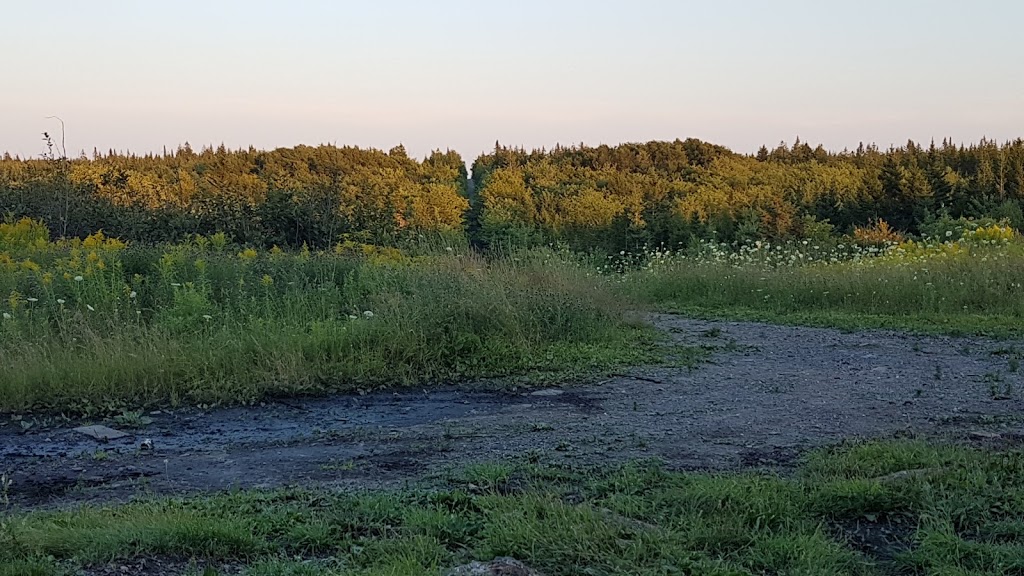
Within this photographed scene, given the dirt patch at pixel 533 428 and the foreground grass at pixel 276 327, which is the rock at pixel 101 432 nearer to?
the dirt patch at pixel 533 428

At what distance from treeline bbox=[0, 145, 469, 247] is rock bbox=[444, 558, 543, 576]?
9159mm

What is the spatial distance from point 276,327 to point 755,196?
3015cm

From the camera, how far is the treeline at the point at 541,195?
790 inches

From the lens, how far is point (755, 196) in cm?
3450

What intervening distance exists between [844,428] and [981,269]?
883 cm

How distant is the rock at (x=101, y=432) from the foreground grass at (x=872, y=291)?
8.14 metres

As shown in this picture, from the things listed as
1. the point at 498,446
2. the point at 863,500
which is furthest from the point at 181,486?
the point at 863,500

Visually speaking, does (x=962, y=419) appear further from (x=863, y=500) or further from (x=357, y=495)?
(x=357, y=495)

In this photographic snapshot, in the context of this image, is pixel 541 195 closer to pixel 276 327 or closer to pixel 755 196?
pixel 755 196

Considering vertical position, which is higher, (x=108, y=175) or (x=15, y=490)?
(x=108, y=175)

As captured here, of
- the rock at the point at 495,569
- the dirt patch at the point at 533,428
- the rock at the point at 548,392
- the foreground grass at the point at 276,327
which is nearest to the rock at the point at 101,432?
the dirt patch at the point at 533,428

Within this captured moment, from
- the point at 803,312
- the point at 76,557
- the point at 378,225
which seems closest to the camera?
the point at 76,557

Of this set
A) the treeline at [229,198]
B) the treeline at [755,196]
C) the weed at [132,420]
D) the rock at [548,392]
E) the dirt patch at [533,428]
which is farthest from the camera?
the treeline at [755,196]

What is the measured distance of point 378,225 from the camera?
22.8 metres
